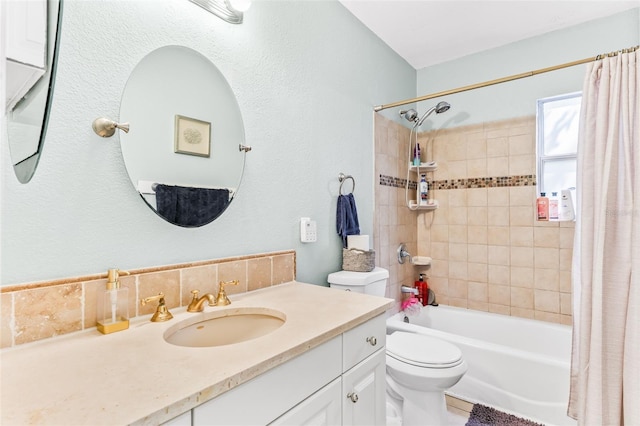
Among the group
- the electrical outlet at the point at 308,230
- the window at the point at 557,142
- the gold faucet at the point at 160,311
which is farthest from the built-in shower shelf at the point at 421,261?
the gold faucet at the point at 160,311

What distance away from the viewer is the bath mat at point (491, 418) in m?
1.75

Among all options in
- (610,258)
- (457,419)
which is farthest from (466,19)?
(457,419)

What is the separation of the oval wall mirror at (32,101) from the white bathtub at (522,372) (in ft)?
6.77

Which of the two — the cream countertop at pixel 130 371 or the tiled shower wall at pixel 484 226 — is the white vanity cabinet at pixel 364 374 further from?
the tiled shower wall at pixel 484 226

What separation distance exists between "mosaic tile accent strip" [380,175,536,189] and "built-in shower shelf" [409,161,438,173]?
10 cm

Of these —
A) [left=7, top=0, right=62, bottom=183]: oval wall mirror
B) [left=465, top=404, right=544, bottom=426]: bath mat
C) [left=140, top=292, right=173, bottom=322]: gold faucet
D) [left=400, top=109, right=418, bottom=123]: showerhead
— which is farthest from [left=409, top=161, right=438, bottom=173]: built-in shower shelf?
[left=7, top=0, right=62, bottom=183]: oval wall mirror

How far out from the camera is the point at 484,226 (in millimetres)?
2627

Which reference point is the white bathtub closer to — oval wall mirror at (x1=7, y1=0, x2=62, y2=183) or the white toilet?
the white toilet

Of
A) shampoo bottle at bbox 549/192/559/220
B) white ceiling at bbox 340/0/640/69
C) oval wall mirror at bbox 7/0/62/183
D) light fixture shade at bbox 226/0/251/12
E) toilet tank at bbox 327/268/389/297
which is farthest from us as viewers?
shampoo bottle at bbox 549/192/559/220

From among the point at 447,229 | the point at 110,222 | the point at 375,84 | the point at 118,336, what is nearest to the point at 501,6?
the point at 375,84

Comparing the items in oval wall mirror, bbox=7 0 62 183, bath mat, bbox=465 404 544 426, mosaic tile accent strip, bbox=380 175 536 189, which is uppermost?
mosaic tile accent strip, bbox=380 175 536 189

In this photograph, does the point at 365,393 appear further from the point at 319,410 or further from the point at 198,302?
the point at 198,302

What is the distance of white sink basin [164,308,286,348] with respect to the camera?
1016 millimetres

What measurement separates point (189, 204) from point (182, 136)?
251mm
